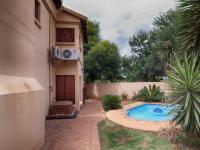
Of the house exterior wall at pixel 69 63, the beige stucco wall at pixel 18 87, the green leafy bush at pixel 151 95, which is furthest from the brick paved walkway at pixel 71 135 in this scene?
the green leafy bush at pixel 151 95

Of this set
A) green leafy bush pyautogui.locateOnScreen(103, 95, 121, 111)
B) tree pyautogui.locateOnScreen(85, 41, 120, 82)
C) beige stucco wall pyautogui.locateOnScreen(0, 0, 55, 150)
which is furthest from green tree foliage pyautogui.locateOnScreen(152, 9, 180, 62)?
beige stucco wall pyautogui.locateOnScreen(0, 0, 55, 150)

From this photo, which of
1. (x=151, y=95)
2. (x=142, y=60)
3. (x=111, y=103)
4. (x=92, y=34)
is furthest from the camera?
(x=92, y=34)

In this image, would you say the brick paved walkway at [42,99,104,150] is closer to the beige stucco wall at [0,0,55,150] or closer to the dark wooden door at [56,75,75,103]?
the beige stucco wall at [0,0,55,150]

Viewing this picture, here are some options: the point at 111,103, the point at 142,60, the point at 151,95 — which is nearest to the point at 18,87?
the point at 111,103

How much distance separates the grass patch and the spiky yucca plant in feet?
3.59

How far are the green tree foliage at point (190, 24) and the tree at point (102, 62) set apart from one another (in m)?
21.1

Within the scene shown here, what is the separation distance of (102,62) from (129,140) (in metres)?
22.8

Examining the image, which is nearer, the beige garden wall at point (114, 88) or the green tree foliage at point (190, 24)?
the green tree foliage at point (190, 24)

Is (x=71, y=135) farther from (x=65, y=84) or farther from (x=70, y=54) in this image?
(x=70, y=54)

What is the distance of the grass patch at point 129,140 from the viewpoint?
7.46 m

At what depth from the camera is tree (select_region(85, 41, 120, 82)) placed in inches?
1196

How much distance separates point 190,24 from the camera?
9.07 meters

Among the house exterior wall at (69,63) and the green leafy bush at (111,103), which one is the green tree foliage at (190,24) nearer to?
the green leafy bush at (111,103)

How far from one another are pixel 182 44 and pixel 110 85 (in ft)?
63.8
